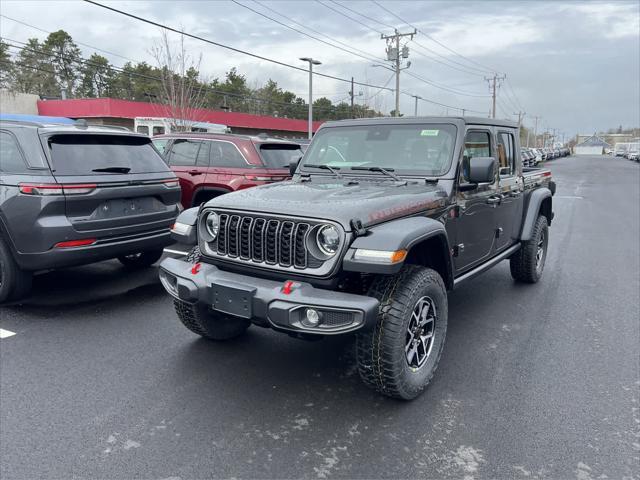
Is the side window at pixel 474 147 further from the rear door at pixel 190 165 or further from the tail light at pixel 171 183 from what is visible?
the rear door at pixel 190 165

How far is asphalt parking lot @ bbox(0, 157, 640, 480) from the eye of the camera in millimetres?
2717

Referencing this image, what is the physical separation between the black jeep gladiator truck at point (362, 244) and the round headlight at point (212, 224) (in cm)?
3

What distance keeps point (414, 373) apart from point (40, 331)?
3.31m

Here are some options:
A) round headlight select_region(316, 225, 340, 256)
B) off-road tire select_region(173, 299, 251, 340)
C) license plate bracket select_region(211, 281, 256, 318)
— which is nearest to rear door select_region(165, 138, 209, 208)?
off-road tire select_region(173, 299, 251, 340)

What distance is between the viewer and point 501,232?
5062 mm

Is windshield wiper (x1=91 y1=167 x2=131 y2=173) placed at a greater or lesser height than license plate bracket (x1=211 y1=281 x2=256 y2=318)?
greater

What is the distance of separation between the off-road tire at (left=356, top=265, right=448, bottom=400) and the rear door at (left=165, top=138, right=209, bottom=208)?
5.65 m

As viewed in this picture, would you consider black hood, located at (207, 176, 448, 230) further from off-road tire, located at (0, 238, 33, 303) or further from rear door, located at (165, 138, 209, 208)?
rear door, located at (165, 138, 209, 208)

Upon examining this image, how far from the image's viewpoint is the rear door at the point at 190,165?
27.0 ft

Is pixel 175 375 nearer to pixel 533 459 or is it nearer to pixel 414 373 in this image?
pixel 414 373

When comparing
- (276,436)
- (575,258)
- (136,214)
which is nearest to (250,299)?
(276,436)

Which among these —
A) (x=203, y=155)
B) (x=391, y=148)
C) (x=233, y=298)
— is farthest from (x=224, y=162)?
(x=233, y=298)

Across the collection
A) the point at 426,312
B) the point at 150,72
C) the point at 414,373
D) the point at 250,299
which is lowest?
the point at 414,373

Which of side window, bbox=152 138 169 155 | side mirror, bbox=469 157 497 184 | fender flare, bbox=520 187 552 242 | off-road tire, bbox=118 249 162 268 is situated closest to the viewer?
side mirror, bbox=469 157 497 184
